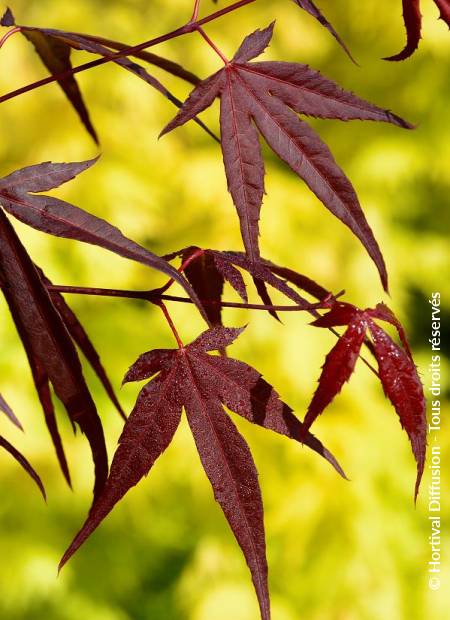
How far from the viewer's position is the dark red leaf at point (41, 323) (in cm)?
45

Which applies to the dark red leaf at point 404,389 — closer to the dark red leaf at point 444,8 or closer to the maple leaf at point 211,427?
the maple leaf at point 211,427

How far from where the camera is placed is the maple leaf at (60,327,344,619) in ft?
1.54

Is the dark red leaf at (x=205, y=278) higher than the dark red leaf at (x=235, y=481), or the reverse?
the dark red leaf at (x=205, y=278)

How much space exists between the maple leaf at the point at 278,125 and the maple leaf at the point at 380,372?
0.03 metres

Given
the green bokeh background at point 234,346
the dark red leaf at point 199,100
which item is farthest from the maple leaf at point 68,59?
the green bokeh background at point 234,346

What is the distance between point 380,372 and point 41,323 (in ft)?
0.62

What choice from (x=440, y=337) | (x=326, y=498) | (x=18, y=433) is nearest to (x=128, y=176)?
(x=18, y=433)

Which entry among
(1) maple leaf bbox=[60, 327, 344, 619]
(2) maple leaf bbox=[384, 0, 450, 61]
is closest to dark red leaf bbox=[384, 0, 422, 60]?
(2) maple leaf bbox=[384, 0, 450, 61]

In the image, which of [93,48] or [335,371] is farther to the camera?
[93,48]

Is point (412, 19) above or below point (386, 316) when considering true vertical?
above

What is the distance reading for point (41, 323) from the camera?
0.46 meters

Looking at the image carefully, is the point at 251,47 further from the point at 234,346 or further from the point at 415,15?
the point at 234,346

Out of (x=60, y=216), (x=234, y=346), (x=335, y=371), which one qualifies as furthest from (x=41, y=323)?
(x=234, y=346)

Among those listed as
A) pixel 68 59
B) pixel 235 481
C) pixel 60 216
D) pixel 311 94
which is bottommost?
pixel 235 481
